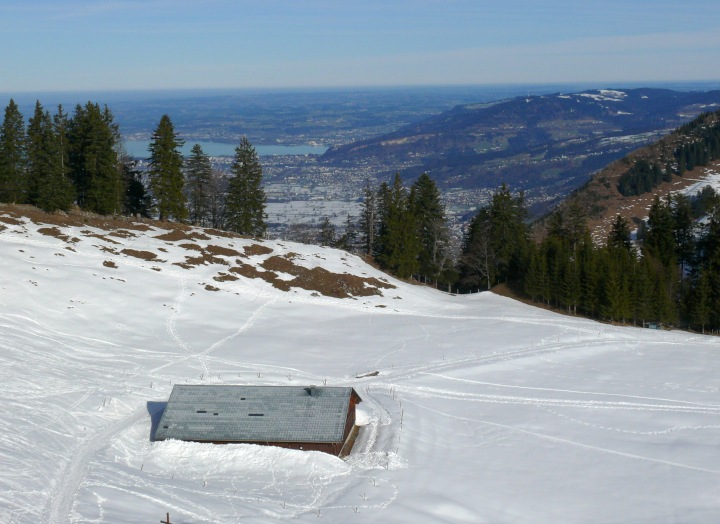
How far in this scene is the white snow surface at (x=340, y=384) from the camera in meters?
25.8

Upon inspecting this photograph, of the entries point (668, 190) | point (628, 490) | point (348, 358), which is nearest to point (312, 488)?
point (628, 490)

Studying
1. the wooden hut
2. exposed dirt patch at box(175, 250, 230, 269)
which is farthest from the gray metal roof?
exposed dirt patch at box(175, 250, 230, 269)

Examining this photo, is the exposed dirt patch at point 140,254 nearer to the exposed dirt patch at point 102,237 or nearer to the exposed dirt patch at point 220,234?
the exposed dirt patch at point 102,237

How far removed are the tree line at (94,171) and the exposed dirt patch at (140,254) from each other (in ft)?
34.4

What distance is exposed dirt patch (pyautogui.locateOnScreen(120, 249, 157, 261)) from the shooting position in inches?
2188

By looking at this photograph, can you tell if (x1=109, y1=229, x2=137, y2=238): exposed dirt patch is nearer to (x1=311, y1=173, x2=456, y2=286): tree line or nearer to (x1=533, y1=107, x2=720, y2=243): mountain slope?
(x1=311, y1=173, x2=456, y2=286): tree line

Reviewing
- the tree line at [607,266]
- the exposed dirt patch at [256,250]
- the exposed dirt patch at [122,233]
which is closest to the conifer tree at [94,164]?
the exposed dirt patch at [122,233]

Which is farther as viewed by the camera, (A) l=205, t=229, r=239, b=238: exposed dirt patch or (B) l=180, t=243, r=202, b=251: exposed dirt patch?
(A) l=205, t=229, r=239, b=238: exposed dirt patch

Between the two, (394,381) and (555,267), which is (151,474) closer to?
(394,381)

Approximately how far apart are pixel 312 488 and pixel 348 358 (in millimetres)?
16703

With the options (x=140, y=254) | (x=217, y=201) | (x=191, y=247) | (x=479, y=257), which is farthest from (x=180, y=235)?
(x=479, y=257)

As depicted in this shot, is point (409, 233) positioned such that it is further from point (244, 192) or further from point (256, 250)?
point (244, 192)

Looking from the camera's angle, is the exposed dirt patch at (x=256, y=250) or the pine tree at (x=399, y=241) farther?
the pine tree at (x=399, y=241)

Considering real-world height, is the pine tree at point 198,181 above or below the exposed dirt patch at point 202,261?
above
